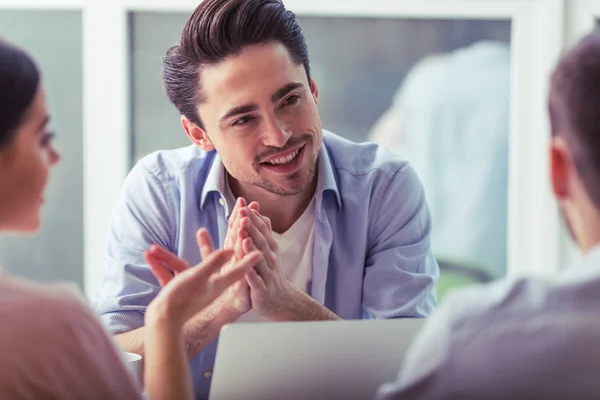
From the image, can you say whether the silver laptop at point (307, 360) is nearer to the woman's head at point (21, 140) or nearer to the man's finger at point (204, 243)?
the man's finger at point (204, 243)

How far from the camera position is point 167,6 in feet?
9.97

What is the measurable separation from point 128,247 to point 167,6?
1.42m

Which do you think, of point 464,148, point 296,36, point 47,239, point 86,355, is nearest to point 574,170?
point 86,355

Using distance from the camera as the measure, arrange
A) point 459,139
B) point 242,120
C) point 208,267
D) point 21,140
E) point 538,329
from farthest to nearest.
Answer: point 459,139
point 242,120
point 208,267
point 21,140
point 538,329

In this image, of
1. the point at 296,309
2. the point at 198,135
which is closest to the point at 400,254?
the point at 296,309

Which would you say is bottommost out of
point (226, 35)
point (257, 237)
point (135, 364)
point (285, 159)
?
point (135, 364)

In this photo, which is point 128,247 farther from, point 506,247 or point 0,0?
point 506,247

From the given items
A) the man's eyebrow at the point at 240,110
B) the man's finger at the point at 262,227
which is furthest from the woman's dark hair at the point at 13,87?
the man's eyebrow at the point at 240,110

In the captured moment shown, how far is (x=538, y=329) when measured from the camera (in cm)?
83

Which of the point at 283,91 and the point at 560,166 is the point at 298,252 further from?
the point at 560,166

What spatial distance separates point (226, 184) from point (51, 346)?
1.19m

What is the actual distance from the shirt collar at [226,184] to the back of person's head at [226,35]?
134 mm

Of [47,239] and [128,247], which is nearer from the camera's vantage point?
Answer: [128,247]

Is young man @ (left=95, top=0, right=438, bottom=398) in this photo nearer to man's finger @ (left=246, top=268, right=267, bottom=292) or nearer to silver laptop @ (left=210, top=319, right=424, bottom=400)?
man's finger @ (left=246, top=268, right=267, bottom=292)
